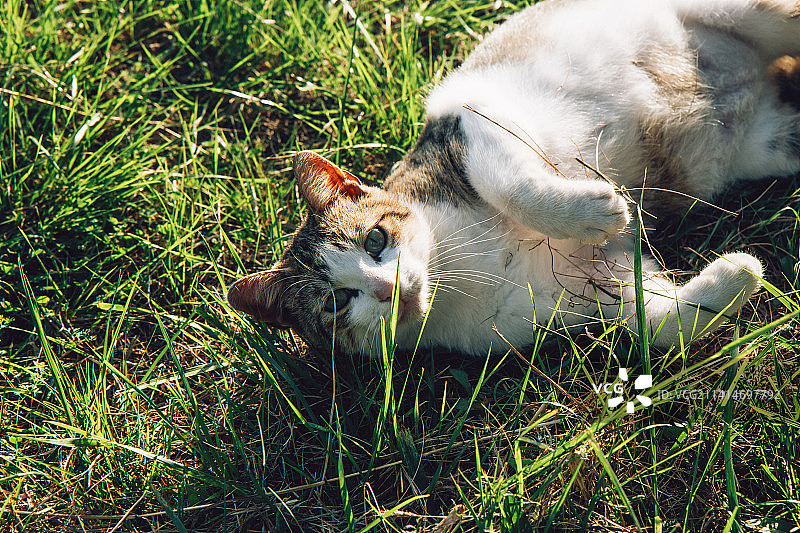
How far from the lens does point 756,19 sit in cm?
246

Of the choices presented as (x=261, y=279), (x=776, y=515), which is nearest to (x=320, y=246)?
(x=261, y=279)

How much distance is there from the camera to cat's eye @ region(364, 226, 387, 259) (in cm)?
224

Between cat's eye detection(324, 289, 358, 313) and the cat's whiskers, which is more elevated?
the cat's whiskers

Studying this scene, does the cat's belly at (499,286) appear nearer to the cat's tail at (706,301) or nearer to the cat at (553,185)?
the cat at (553,185)

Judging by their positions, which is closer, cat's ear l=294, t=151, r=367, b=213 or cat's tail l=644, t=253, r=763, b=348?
cat's tail l=644, t=253, r=763, b=348

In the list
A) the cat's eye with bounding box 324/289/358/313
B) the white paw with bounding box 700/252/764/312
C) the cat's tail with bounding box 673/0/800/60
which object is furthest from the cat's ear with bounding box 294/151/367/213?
the cat's tail with bounding box 673/0/800/60

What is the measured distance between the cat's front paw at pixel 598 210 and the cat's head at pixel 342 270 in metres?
0.54

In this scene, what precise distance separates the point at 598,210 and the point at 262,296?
123cm

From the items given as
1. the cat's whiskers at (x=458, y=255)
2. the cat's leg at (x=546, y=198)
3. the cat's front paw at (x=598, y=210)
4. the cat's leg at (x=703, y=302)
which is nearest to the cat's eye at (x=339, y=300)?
the cat's whiskers at (x=458, y=255)

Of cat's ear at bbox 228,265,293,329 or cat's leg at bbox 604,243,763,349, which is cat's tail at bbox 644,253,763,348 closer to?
cat's leg at bbox 604,243,763,349

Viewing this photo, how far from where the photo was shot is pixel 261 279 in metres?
2.27

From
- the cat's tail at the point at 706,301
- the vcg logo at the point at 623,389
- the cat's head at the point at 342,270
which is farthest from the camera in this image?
the cat's head at the point at 342,270

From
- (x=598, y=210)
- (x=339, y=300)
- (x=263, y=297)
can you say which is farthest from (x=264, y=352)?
(x=598, y=210)

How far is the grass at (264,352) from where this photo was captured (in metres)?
1.89
